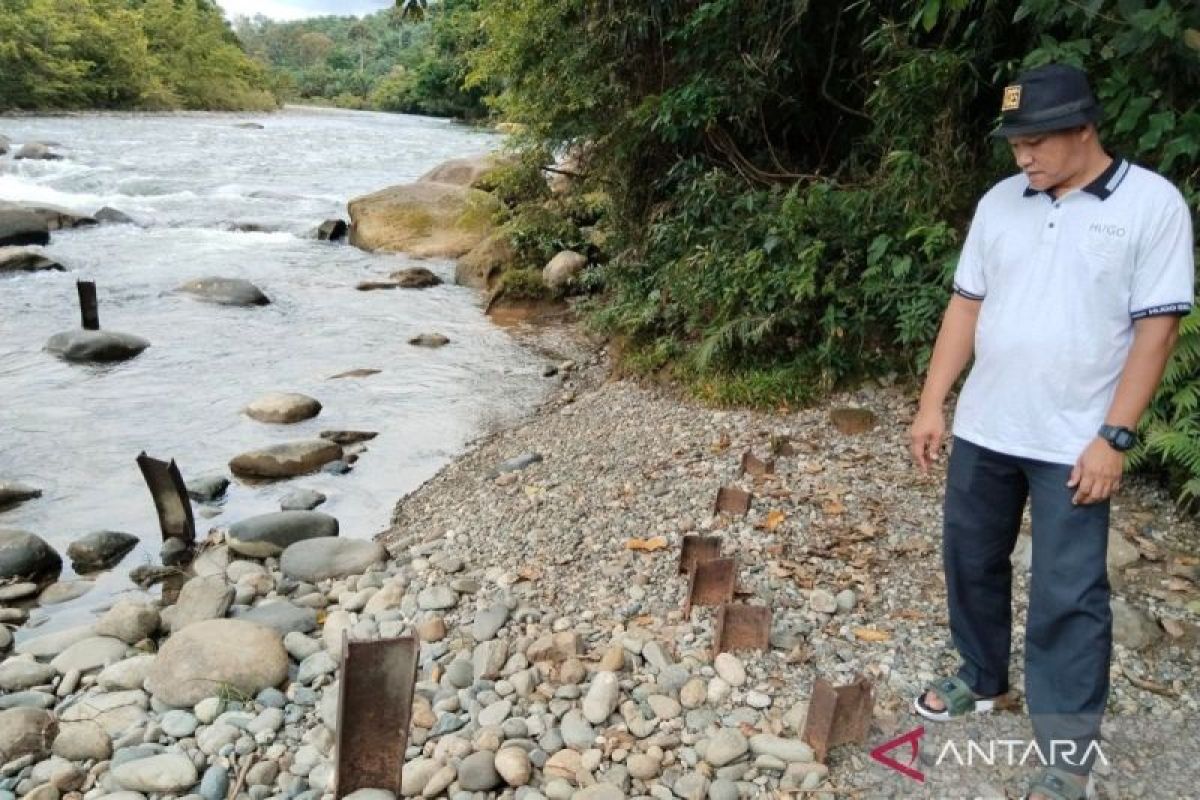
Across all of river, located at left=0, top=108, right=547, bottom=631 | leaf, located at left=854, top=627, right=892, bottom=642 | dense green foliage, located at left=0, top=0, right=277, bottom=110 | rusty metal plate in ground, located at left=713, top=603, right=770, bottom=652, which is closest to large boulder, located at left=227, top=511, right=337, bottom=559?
river, located at left=0, top=108, right=547, bottom=631

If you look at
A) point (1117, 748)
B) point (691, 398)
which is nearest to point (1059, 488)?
point (1117, 748)

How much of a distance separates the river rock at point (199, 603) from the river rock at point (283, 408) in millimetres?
3247

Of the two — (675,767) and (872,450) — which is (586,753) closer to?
(675,767)

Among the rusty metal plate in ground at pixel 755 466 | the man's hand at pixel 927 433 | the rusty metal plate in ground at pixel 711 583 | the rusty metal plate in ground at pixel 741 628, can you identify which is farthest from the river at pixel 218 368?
the man's hand at pixel 927 433

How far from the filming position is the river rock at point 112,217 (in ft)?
59.6

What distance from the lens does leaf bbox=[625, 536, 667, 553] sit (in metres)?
4.37

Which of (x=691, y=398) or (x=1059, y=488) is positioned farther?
(x=691, y=398)

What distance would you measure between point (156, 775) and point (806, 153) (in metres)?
6.29

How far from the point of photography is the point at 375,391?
8.76 meters


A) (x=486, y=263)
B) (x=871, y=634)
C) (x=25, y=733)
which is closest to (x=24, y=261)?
(x=486, y=263)

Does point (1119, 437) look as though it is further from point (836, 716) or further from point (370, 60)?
point (370, 60)

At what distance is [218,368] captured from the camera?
378 inches

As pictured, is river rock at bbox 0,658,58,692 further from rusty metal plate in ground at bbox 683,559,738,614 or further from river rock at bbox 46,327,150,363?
river rock at bbox 46,327,150,363

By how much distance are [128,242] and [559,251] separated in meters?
9.21
